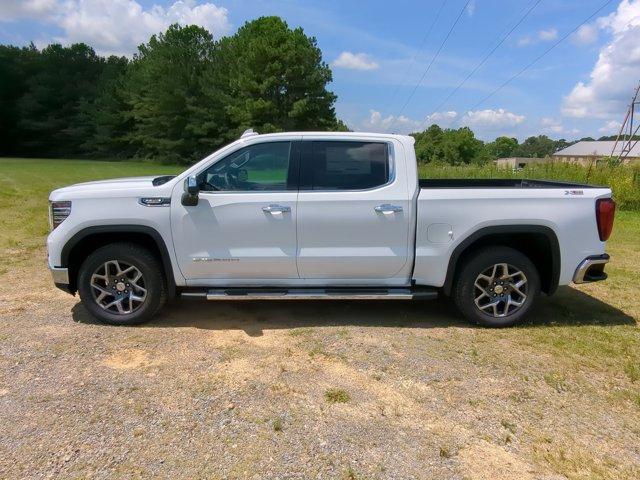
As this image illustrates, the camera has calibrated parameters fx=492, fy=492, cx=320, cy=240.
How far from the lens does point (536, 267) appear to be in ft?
16.2

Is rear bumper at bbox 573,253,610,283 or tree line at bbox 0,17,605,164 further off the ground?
tree line at bbox 0,17,605,164

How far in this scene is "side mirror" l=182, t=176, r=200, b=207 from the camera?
14.3 ft

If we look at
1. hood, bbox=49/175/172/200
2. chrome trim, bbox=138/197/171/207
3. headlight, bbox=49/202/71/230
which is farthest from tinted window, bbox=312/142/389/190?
headlight, bbox=49/202/71/230

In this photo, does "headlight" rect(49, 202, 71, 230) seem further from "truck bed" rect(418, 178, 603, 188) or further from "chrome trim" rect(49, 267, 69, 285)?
"truck bed" rect(418, 178, 603, 188)

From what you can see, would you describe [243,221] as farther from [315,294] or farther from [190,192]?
[315,294]

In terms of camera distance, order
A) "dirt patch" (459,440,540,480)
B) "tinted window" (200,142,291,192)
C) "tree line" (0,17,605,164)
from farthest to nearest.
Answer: "tree line" (0,17,605,164) < "tinted window" (200,142,291,192) < "dirt patch" (459,440,540,480)

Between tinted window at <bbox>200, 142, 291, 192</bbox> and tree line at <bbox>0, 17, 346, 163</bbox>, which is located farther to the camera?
tree line at <bbox>0, 17, 346, 163</bbox>

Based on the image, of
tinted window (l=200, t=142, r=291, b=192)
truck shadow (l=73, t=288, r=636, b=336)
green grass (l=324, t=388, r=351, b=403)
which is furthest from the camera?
truck shadow (l=73, t=288, r=636, b=336)

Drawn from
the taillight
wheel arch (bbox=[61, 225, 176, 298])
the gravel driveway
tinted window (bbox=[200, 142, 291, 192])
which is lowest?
the gravel driveway

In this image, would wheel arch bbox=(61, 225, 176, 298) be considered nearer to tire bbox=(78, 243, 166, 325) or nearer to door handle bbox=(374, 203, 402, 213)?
tire bbox=(78, 243, 166, 325)

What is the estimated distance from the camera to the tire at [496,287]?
15.4 feet

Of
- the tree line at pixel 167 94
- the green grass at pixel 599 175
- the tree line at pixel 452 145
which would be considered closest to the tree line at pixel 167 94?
the tree line at pixel 167 94

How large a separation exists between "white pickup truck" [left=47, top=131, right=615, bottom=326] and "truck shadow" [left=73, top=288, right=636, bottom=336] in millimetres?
389

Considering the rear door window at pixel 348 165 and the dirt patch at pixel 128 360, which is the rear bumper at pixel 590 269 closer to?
the rear door window at pixel 348 165
